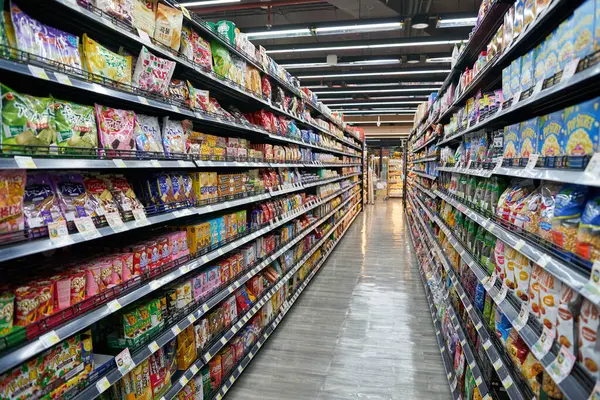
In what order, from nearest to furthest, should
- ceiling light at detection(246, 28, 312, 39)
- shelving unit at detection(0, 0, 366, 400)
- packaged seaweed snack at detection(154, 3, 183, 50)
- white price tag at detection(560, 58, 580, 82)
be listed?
white price tag at detection(560, 58, 580, 82), shelving unit at detection(0, 0, 366, 400), packaged seaweed snack at detection(154, 3, 183, 50), ceiling light at detection(246, 28, 312, 39)

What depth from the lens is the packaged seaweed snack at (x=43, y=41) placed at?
49.7 inches

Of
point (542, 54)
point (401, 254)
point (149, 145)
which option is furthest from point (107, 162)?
point (401, 254)

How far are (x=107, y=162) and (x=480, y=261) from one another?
237 centimetres

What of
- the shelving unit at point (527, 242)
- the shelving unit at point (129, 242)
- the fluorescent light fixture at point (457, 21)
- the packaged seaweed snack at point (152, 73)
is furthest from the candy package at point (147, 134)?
the fluorescent light fixture at point (457, 21)

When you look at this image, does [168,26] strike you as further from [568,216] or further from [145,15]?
[568,216]

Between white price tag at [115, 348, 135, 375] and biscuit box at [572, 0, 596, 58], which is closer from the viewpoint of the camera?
biscuit box at [572, 0, 596, 58]

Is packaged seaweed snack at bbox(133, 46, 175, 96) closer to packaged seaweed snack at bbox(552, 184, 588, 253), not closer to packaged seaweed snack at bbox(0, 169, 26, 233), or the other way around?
packaged seaweed snack at bbox(0, 169, 26, 233)

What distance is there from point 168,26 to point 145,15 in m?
0.16

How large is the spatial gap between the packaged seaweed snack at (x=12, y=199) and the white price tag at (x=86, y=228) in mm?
206

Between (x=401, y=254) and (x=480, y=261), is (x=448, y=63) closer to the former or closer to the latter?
(x=401, y=254)

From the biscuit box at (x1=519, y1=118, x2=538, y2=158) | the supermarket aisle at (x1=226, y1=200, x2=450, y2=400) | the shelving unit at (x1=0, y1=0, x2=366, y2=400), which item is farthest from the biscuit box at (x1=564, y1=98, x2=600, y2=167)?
the supermarket aisle at (x1=226, y1=200, x2=450, y2=400)

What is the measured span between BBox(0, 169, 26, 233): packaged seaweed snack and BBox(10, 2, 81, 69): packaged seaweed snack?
46cm

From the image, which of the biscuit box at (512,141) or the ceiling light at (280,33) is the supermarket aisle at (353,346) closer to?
the biscuit box at (512,141)

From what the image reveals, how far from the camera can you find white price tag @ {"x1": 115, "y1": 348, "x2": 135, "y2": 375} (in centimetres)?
164
